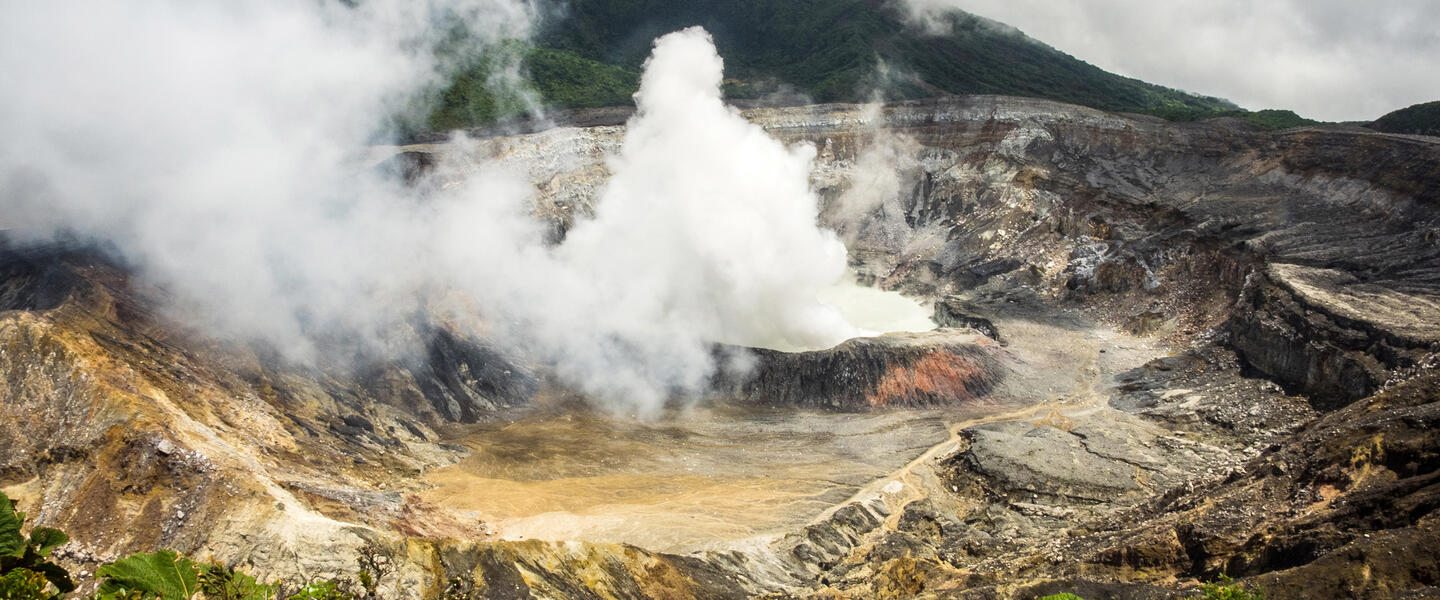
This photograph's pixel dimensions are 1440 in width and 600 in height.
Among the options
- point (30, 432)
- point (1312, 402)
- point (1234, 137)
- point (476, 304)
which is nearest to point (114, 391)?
point (30, 432)

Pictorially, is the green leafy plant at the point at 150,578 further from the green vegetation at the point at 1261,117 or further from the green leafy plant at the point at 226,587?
the green vegetation at the point at 1261,117

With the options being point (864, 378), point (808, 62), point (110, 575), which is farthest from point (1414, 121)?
point (110, 575)

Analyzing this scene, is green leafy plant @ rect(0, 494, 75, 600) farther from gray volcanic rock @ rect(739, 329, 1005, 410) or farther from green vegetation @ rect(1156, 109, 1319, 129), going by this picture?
green vegetation @ rect(1156, 109, 1319, 129)

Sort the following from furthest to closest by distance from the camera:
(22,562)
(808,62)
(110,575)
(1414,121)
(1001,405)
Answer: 1. (808,62)
2. (1414,121)
3. (1001,405)
4. (22,562)
5. (110,575)

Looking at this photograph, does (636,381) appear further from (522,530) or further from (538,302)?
(522,530)

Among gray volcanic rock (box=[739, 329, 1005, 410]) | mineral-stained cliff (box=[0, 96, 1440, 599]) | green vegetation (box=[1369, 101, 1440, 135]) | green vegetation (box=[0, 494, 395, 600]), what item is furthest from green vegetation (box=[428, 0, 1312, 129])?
green vegetation (box=[0, 494, 395, 600])

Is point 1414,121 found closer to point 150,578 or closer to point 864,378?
point 864,378
